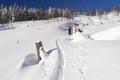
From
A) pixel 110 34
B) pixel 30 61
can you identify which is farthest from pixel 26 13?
pixel 30 61

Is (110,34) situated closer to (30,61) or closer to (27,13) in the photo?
(30,61)

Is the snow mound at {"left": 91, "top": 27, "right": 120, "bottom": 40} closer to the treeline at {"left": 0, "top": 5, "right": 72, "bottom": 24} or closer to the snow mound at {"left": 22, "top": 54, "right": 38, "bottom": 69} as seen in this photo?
the snow mound at {"left": 22, "top": 54, "right": 38, "bottom": 69}

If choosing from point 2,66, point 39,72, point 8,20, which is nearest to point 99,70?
point 39,72

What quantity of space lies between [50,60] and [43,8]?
150757 mm

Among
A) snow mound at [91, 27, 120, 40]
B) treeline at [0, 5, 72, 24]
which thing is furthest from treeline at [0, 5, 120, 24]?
snow mound at [91, 27, 120, 40]

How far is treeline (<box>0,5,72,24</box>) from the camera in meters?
140

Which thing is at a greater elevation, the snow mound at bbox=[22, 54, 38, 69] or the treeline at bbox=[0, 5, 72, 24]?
the treeline at bbox=[0, 5, 72, 24]

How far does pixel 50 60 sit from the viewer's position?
663 inches

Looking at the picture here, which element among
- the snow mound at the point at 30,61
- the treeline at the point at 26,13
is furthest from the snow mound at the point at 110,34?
the treeline at the point at 26,13

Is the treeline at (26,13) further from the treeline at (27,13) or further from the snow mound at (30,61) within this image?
the snow mound at (30,61)

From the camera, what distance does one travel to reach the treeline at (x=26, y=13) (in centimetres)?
14012

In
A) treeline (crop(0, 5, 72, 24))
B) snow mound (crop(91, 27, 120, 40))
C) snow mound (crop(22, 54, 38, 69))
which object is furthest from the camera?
treeline (crop(0, 5, 72, 24))

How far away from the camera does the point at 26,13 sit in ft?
506

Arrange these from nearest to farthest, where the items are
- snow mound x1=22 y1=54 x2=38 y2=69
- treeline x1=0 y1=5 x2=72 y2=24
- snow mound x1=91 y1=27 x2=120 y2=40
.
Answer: snow mound x1=22 y1=54 x2=38 y2=69
snow mound x1=91 y1=27 x2=120 y2=40
treeline x1=0 y1=5 x2=72 y2=24
